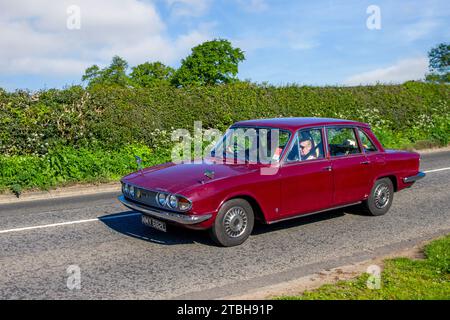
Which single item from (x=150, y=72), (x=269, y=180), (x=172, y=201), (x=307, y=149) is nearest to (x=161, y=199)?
(x=172, y=201)

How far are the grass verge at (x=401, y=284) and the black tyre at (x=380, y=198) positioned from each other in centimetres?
239

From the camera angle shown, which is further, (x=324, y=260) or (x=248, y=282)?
(x=324, y=260)

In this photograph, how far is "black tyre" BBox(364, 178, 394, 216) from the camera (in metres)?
8.56

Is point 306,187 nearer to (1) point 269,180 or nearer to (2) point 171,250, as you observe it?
(1) point 269,180

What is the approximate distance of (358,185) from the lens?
816 cm

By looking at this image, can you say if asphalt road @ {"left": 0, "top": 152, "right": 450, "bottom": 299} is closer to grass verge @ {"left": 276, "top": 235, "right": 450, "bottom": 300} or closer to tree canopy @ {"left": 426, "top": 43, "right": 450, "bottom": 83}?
grass verge @ {"left": 276, "top": 235, "right": 450, "bottom": 300}

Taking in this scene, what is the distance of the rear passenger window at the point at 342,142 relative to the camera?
8.00m

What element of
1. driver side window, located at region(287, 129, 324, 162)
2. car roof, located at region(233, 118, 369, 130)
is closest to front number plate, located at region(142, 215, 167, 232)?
driver side window, located at region(287, 129, 324, 162)

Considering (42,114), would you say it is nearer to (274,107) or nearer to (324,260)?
(274,107)

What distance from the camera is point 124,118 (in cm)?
1497

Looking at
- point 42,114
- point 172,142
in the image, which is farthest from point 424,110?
point 42,114

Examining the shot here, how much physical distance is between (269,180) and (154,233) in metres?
2.08

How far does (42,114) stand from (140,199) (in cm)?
787
